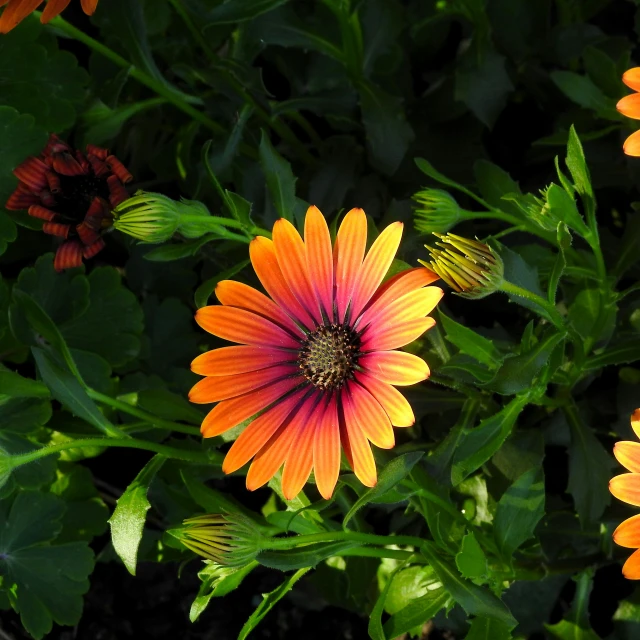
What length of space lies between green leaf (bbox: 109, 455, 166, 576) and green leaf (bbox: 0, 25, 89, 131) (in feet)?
2.41

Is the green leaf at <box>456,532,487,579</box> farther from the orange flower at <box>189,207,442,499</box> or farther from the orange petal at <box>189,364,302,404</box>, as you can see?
the orange petal at <box>189,364,302,404</box>

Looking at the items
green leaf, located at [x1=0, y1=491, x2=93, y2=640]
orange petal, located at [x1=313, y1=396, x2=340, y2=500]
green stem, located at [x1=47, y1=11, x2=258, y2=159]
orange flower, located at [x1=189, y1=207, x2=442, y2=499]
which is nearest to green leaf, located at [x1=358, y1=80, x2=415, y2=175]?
green stem, located at [x1=47, y1=11, x2=258, y2=159]

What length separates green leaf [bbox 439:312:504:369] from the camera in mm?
1197

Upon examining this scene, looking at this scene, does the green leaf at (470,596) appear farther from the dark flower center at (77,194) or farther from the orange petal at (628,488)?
the dark flower center at (77,194)

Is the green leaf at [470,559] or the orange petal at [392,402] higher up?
the orange petal at [392,402]

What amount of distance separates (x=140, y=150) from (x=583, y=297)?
102cm

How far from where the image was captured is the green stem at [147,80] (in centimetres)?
142

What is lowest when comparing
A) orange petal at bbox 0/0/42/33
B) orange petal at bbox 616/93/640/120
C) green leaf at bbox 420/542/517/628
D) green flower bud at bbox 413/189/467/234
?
green leaf at bbox 420/542/517/628

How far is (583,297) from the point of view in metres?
1.32

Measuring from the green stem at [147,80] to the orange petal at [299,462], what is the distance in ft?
2.33

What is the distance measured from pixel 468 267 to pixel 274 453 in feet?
1.16

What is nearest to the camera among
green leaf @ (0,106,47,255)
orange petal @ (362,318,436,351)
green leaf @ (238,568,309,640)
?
orange petal @ (362,318,436,351)

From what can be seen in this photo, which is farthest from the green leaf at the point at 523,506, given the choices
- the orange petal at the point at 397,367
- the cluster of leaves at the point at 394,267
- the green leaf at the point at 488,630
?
the orange petal at the point at 397,367

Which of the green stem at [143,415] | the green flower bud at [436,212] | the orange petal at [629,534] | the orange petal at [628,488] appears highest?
the green flower bud at [436,212]
